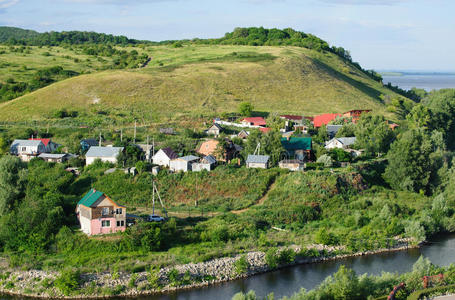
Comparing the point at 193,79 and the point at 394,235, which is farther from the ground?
the point at 193,79

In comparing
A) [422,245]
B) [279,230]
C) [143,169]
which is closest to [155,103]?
[143,169]

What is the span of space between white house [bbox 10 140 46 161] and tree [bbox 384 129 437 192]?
3703cm

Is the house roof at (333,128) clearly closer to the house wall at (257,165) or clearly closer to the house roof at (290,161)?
the house roof at (290,161)

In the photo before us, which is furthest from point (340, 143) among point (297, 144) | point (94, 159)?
point (94, 159)

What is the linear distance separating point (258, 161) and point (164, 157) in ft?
31.3

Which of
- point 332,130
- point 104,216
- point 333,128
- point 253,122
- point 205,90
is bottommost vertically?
point 104,216

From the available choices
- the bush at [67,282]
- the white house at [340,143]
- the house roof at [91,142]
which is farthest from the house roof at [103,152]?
the white house at [340,143]

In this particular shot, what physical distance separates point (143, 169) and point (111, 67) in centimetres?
6423

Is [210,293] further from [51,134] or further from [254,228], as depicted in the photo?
[51,134]

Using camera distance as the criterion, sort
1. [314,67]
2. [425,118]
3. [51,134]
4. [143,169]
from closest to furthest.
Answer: [143,169] → [51,134] → [425,118] → [314,67]

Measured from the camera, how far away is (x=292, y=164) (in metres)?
48.5

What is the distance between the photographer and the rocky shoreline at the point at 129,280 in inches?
1195

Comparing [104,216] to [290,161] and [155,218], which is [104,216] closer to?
[155,218]

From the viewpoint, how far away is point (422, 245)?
38656mm
